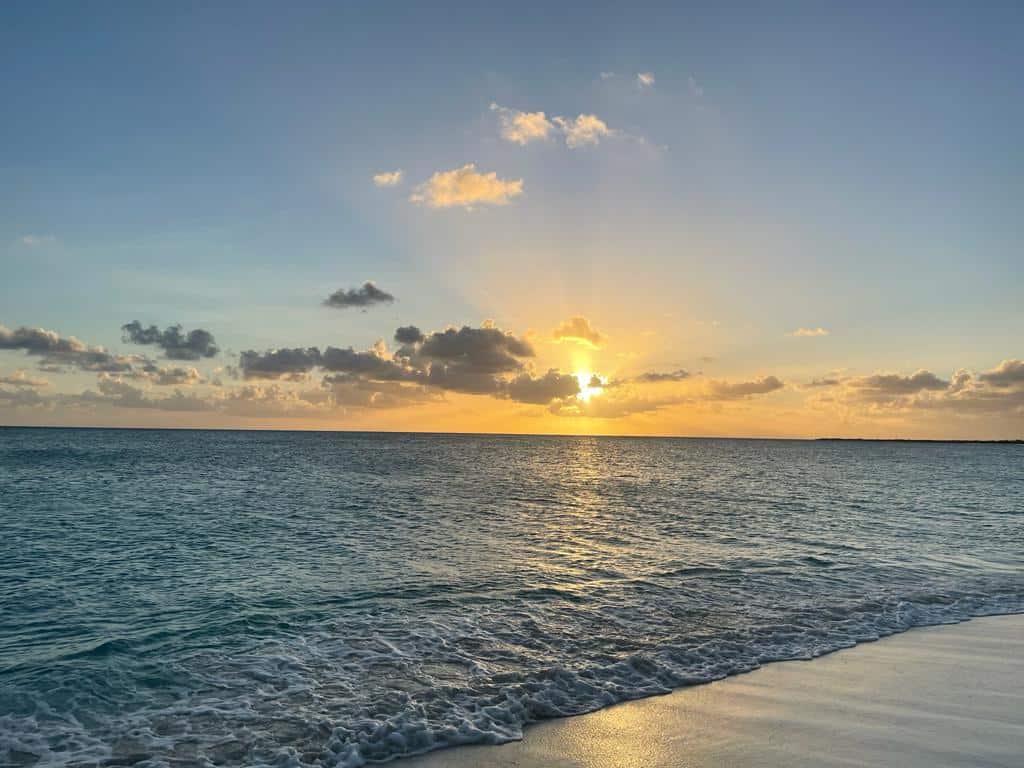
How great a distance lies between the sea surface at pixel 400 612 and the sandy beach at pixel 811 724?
2.22 ft

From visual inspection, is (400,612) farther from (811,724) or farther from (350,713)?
(811,724)

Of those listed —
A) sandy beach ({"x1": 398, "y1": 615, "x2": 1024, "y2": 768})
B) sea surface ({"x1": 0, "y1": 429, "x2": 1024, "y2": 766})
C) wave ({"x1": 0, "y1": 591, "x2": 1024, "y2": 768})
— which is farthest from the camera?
sea surface ({"x1": 0, "y1": 429, "x2": 1024, "y2": 766})

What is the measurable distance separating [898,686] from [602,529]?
Answer: 68.1ft

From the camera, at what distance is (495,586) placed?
61.7 feet

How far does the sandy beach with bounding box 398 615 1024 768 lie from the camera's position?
27.2 feet

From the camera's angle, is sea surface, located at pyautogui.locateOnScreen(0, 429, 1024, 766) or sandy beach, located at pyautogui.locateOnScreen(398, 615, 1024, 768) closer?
sandy beach, located at pyautogui.locateOnScreen(398, 615, 1024, 768)

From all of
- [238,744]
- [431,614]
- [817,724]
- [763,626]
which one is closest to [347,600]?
[431,614]

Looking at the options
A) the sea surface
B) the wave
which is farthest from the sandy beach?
the sea surface

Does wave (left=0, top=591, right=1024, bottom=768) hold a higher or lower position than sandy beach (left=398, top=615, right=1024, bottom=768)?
lower

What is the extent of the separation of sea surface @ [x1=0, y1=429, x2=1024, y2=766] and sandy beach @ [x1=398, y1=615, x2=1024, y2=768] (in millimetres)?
676

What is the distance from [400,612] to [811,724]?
9859 mm

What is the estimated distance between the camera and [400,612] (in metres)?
15.9

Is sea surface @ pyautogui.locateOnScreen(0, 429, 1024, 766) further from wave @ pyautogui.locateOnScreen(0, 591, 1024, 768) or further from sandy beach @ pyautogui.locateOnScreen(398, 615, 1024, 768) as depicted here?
sandy beach @ pyautogui.locateOnScreen(398, 615, 1024, 768)

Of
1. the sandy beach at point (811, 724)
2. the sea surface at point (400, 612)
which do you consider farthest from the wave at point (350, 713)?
the sandy beach at point (811, 724)
